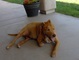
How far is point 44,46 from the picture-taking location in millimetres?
3307

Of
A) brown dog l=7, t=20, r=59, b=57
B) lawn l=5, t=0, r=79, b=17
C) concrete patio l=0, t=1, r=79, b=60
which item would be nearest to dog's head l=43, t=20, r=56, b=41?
brown dog l=7, t=20, r=59, b=57

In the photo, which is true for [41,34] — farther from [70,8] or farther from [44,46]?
[70,8]

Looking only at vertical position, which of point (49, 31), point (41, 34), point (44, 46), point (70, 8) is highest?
point (49, 31)

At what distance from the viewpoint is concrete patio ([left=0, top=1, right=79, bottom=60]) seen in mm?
2992

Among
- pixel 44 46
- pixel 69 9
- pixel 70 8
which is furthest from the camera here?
pixel 70 8

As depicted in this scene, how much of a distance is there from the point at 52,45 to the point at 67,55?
0.44 metres

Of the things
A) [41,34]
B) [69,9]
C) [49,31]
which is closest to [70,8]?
[69,9]

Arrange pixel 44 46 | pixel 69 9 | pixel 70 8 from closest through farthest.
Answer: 1. pixel 44 46
2. pixel 69 9
3. pixel 70 8

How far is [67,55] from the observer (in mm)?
2938

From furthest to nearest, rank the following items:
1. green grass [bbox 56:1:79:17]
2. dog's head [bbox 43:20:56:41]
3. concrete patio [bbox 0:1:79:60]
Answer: green grass [bbox 56:1:79:17]
dog's head [bbox 43:20:56:41]
concrete patio [bbox 0:1:79:60]

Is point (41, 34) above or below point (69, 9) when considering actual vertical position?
above

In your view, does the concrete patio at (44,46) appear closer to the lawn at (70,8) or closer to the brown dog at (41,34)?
the brown dog at (41,34)

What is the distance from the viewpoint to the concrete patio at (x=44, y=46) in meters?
2.99

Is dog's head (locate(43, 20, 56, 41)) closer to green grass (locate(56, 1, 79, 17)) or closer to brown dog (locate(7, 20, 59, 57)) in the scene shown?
brown dog (locate(7, 20, 59, 57))
